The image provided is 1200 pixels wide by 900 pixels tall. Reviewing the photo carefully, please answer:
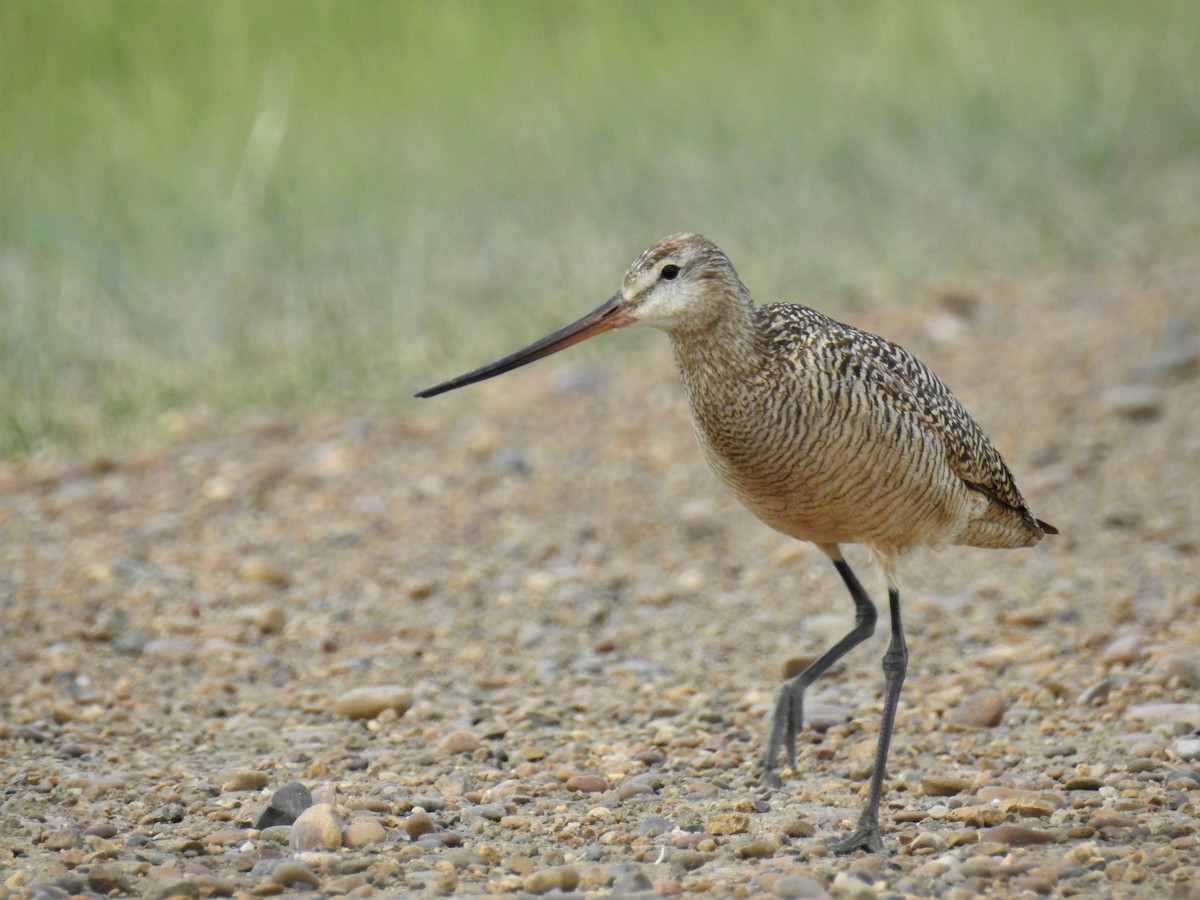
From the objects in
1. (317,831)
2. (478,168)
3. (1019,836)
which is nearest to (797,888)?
(1019,836)

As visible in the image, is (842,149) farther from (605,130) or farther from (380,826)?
(380,826)

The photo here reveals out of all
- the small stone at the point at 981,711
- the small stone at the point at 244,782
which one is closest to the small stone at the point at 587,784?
the small stone at the point at 244,782

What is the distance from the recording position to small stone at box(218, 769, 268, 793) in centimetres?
487

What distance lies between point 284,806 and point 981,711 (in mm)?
2355

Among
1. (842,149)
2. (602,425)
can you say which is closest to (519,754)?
(602,425)

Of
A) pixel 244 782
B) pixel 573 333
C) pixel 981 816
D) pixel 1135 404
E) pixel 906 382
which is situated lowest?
pixel 981 816

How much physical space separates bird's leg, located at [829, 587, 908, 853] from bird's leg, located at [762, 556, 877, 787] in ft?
1.13

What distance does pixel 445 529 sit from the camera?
7699 mm

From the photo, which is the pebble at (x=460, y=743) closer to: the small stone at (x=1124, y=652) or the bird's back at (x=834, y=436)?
the bird's back at (x=834, y=436)

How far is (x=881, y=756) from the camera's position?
4.61 m

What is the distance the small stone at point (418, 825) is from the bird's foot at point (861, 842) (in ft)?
3.57

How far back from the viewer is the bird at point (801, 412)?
4.63 meters

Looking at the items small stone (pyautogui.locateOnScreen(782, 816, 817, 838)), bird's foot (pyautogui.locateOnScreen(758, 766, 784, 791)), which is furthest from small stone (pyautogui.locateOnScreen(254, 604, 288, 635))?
small stone (pyautogui.locateOnScreen(782, 816, 817, 838))

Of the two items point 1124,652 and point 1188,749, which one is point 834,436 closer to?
point 1188,749
